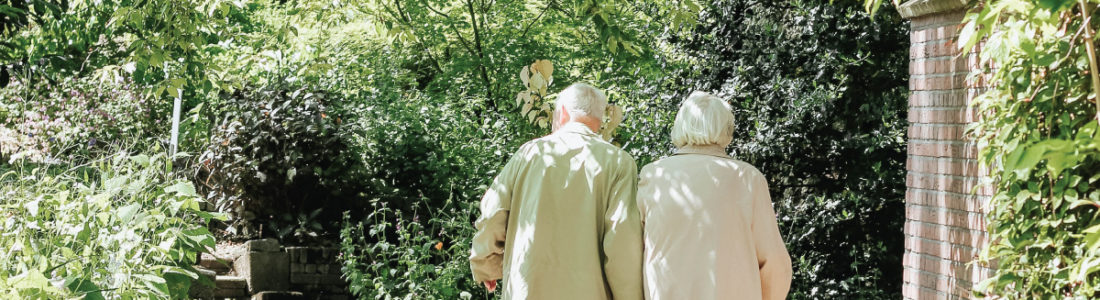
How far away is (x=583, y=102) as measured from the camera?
346cm

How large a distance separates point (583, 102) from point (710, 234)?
0.65 meters

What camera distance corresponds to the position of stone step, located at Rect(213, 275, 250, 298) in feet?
22.0

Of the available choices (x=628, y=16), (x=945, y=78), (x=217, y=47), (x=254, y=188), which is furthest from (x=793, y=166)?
(x=217, y=47)

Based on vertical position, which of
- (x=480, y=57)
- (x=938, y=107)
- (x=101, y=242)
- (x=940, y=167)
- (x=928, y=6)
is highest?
(x=480, y=57)

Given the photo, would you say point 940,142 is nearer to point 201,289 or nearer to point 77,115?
point 201,289

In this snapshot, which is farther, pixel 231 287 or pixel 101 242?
pixel 231 287

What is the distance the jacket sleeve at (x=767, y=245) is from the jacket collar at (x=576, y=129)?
0.59 m

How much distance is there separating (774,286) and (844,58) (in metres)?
2.51

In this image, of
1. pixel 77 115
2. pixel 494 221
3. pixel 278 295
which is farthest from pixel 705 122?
pixel 77 115

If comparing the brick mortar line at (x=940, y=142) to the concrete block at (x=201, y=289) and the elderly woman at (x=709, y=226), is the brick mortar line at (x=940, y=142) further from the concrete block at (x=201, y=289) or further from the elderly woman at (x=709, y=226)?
the concrete block at (x=201, y=289)

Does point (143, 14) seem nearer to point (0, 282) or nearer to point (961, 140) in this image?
point (0, 282)

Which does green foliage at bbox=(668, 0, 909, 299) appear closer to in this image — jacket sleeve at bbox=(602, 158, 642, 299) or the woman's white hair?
the woman's white hair

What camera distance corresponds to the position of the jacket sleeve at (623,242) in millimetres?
3240

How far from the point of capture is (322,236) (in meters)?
→ 7.29
